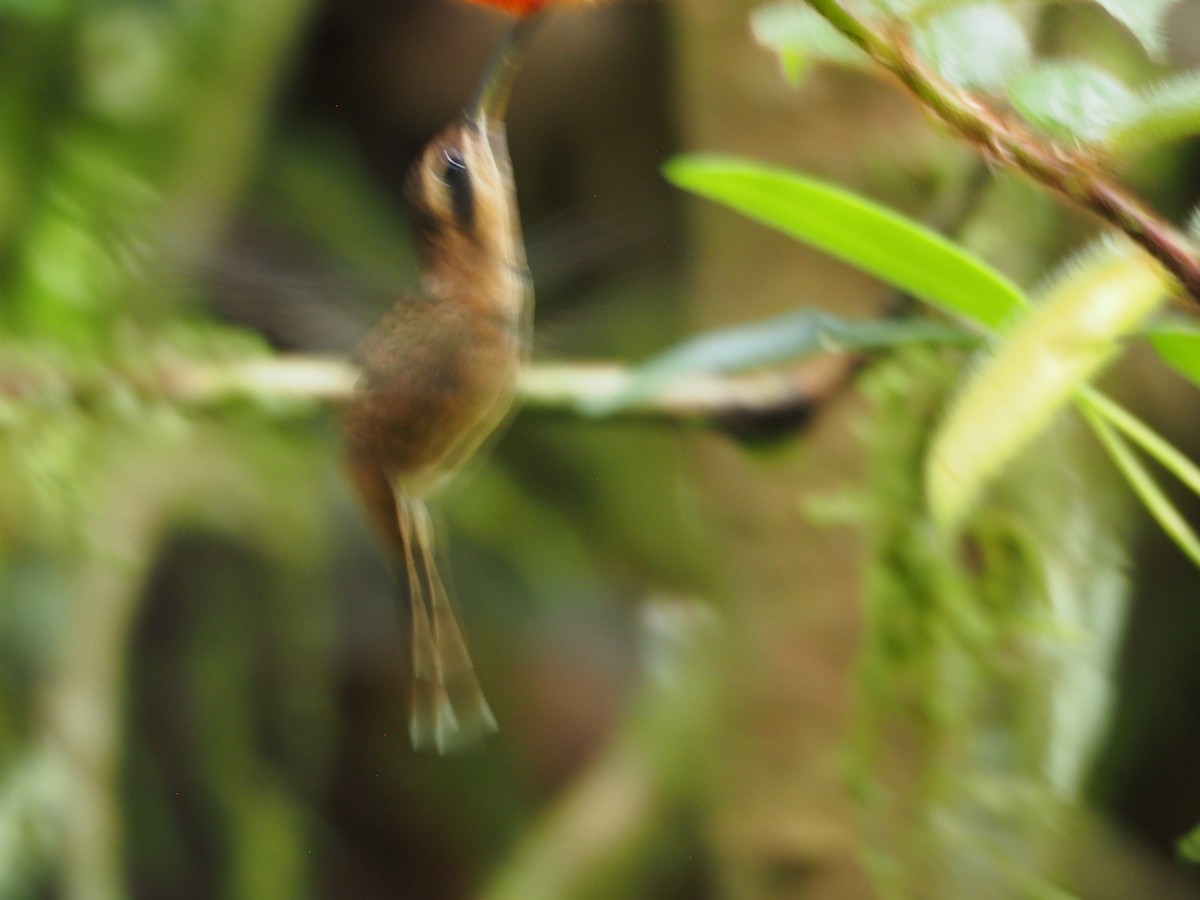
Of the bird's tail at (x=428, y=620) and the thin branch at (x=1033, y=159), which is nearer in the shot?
the thin branch at (x=1033, y=159)

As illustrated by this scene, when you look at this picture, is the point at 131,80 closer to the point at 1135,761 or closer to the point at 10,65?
the point at 10,65

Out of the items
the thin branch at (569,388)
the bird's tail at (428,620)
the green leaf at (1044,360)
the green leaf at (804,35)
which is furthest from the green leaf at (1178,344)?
the thin branch at (569,388)

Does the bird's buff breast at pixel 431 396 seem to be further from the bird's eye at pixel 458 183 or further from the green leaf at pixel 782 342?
the green leaf at pixel 782 342

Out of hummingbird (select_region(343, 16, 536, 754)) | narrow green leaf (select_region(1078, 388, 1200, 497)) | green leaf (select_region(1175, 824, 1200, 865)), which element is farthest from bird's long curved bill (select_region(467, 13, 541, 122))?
green leaf (select_region(1175, 824, 1200, 865))

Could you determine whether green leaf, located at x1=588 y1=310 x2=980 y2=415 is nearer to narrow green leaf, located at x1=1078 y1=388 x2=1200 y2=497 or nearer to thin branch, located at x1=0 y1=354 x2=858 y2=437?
narrow green leaf, located at x1=1078 y1=388 x2=1200 y2=497

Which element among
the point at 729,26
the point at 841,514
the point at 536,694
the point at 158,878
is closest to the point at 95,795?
the point at 158,878

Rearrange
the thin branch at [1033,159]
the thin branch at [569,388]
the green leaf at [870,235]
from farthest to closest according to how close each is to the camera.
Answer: the thin branch at [569,388] → the green leaf at [870,235] → the thin branch at [1033,159]
